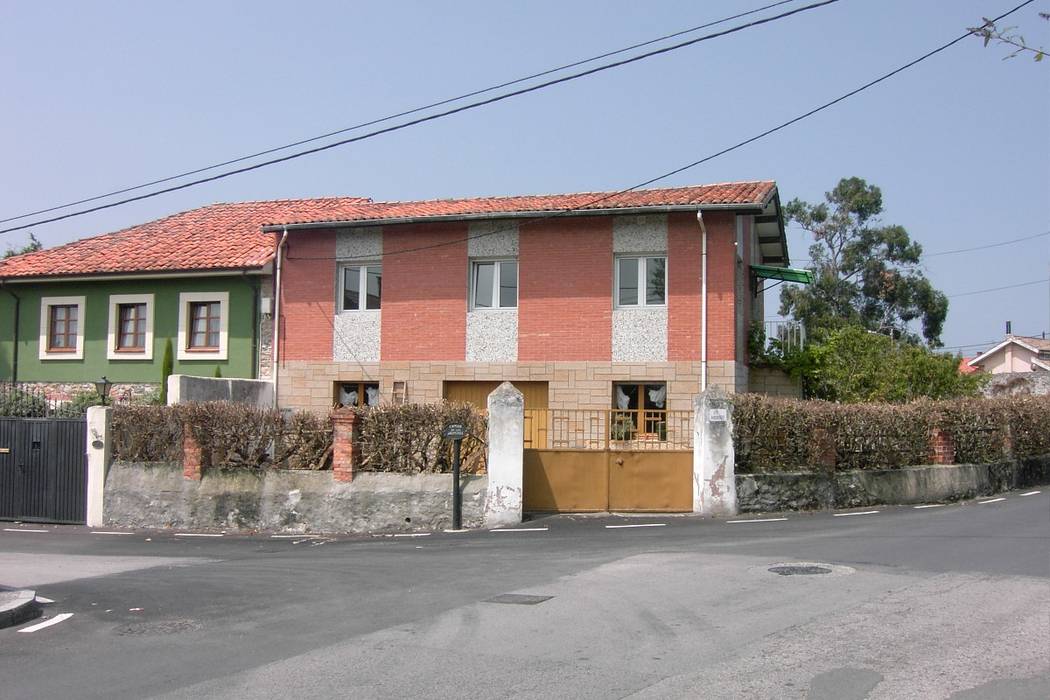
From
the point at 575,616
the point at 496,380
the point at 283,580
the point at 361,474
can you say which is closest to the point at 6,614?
the point at 283,580

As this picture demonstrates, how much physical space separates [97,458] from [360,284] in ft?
23.4

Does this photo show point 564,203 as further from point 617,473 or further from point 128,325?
point 128,325

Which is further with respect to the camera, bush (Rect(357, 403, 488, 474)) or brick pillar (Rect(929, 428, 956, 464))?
brick pillar (Rect(929, 428, 956, 464))

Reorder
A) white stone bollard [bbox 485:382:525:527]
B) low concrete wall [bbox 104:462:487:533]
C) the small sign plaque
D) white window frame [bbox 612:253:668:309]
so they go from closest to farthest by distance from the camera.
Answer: the small sign plaque → white stone bollard [bbox 485:382:525:527] → low concrete wall [bbox 104:462:487:533] → white window frame [bbox 612:253:668:309]

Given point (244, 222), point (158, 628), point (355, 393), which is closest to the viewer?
point (158, 628)

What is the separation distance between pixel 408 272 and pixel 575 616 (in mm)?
14788

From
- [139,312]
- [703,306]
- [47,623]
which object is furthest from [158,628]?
[139,312]

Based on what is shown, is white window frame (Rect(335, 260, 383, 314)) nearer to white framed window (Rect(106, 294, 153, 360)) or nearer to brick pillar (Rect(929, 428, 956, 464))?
white framed window (Rect(106, 294, 153, 360))

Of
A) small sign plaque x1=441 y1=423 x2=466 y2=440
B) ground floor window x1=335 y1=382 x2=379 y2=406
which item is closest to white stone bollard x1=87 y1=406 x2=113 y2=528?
ground floor window x1=335 y1=382 x2=379 y2=406

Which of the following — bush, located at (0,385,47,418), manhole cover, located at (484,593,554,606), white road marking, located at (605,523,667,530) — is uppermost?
bush, located at (0,385,47,418)

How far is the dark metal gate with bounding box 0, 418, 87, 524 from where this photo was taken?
746 inches

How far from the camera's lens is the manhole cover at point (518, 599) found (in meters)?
9.31

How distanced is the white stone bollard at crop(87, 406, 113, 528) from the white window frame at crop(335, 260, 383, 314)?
20.0ft

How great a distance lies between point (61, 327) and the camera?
25.8 m
